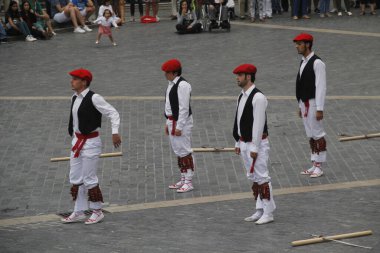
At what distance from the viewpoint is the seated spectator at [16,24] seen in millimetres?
26891

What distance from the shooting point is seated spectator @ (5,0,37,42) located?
26.9 m

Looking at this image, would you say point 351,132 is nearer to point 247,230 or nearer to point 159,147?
point 159,147

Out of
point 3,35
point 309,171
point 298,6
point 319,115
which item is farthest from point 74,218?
point 298,6

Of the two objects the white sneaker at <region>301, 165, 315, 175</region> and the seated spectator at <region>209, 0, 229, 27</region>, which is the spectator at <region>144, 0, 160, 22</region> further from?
the white sneaker at <region>301, 165, 315, 175</region>

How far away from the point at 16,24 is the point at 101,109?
1621 centimetres

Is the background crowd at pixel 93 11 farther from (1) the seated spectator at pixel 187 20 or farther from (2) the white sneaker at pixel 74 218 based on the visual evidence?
(2) the white sneaker at pixel 74 218

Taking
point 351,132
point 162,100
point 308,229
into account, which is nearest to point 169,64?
point 308,229

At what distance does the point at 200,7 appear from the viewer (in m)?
27.8

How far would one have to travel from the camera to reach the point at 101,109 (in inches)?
454

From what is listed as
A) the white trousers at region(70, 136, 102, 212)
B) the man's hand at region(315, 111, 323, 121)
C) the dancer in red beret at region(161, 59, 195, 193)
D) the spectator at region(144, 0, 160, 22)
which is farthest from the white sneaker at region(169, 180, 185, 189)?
the spectator at region(144, 0, 160, 22)

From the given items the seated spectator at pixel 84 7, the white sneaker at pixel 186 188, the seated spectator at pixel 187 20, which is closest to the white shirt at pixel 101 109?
the white sneaker at pixel 186 188

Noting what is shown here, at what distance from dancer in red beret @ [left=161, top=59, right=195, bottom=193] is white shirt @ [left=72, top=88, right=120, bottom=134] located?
4.82ft

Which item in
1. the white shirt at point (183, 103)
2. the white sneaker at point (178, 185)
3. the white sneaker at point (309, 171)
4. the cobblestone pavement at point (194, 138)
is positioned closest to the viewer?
the cobblestone pavement at point (194, 138)

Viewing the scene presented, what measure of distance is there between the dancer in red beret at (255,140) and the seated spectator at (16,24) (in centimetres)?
1663
